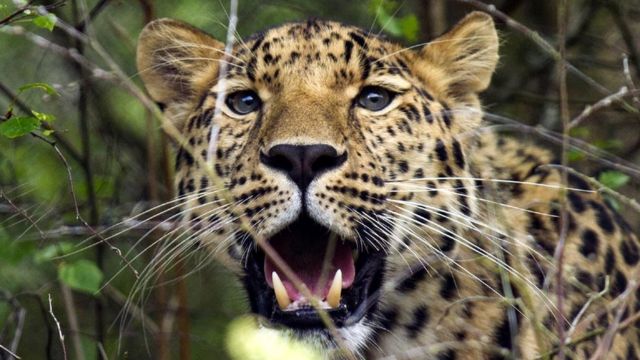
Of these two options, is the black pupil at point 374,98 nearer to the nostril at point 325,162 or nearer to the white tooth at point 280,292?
the nostril at point 325,162

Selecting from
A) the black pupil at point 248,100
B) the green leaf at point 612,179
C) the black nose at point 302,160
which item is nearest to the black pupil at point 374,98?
the black pupil at point 248,100

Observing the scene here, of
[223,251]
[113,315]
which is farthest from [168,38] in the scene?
[113,315]

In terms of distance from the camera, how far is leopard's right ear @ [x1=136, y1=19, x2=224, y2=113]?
5691mm

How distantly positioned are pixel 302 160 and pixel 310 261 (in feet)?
1.62

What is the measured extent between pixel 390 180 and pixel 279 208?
631 millimetres

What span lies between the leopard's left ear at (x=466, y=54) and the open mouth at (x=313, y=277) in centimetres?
109

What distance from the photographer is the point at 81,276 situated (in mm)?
4867

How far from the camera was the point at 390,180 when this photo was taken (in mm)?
5016

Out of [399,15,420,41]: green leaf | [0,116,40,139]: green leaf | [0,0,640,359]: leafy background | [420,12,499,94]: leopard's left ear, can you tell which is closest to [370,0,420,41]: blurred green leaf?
[399,15,420,41]: green leaf

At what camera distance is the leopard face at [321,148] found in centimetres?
466

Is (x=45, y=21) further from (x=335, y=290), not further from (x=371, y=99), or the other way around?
(x=371, y=99)

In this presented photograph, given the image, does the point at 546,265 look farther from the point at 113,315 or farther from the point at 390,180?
the point at 113,315

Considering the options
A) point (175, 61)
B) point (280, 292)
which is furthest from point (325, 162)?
point (175, 61)

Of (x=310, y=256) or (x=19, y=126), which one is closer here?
(x=19, y=126)
